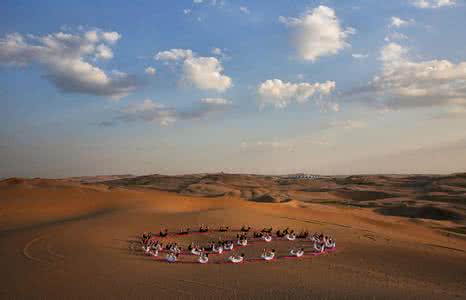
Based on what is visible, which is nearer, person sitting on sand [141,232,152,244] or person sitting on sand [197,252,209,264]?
person sitting on sand [197,252,209,264]

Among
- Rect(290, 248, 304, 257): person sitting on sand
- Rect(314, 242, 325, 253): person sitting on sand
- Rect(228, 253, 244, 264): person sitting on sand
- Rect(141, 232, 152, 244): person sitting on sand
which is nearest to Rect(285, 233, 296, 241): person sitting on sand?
Rect(314, 242, 325, 253): person sitting on sand

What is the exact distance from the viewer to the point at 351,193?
7275cm

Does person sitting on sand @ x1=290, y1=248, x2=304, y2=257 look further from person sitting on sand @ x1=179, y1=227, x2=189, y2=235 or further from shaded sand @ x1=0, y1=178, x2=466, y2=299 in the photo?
person sitting on sand @ x1=179, y1=227, x2=189, y2=235

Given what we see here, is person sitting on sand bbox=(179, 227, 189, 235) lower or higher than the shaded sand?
higher

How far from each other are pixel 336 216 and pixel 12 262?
27330 millimetres

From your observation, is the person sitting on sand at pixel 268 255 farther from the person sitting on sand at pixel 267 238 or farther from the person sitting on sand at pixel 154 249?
the person sitting on sand at pixel 154 249

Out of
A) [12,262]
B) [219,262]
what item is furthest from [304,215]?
[12,262]

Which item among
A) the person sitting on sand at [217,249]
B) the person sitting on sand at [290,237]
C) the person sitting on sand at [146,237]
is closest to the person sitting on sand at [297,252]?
the person sitting on sand at [290,237]

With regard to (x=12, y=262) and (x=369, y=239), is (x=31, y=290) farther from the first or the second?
(x=369, y=239)

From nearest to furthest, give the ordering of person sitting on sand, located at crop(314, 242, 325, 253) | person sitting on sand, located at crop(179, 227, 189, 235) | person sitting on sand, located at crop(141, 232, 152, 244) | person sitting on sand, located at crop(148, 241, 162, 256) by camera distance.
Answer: person sitting on sand, located at crop(148, 241, 162, 256) < person sitting on sand, located at crop(314, 242, 325, 253) < person sitting on sand, located at crop(141, 232, 152, 244) < person sitting on sand, located at crop(179, 227, 189, 235)

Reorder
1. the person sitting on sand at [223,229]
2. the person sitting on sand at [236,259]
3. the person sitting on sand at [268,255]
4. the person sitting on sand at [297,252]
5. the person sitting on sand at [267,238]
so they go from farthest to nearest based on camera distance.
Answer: the person sitting on sand at [223,229] < the person sitting on sand at [267,238] < the person sitting on sand at [297,252] < the person sitting on sand at [268,255] < the person sitting on sand at [236,259]

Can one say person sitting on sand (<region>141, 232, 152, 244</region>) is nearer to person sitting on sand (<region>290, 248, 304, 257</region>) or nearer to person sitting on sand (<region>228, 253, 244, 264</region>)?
person sitting on sand (<region>228, 253, 244, 264</region>)

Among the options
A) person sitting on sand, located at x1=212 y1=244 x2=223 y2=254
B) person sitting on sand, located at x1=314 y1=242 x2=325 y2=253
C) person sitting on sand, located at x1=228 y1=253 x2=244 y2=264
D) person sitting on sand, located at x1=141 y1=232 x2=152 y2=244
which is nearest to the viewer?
person sitting on sand, located at x1=228 y1=253 x2=244 y2=264

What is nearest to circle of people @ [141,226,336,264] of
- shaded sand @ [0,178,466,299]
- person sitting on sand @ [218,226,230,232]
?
shaded sand @ [0,178,466,299]
